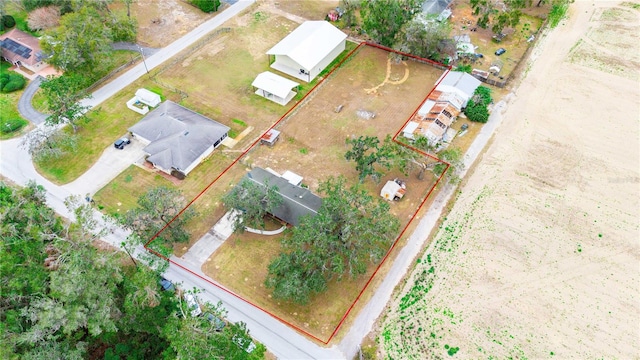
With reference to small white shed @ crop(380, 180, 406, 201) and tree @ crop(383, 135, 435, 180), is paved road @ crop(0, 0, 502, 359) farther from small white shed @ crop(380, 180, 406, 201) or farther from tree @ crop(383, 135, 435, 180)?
tree @ crop(383, 135, 435, 180)

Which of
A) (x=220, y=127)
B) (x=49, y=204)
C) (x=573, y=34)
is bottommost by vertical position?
(x=49, y=204)

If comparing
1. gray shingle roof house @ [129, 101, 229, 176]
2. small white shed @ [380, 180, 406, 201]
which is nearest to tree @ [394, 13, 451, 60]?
small white shed @ [380, 180, 406, 201]

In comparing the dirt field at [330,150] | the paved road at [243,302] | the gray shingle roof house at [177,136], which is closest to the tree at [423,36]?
the dirt field at [330,150]

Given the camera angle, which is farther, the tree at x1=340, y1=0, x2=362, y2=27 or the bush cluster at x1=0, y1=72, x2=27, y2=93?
the tree at x1=340, y1=0, x2=362, y2=27

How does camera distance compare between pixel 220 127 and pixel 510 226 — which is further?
pixel 220 127

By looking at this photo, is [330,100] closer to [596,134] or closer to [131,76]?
[131,76]

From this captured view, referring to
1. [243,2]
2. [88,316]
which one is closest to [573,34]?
[243,2]
